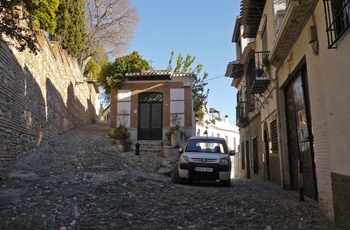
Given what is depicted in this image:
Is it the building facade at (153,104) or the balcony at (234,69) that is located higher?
the balcony at (234,69)

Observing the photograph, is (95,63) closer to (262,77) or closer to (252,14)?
(252,14)

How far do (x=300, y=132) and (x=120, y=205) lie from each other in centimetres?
516

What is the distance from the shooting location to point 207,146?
11.4 meters

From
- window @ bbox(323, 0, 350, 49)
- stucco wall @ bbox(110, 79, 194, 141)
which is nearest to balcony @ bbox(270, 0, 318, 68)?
window @ bbox(323, 0, 350, 49)

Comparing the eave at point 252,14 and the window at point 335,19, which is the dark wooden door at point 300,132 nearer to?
the window at point 335,19

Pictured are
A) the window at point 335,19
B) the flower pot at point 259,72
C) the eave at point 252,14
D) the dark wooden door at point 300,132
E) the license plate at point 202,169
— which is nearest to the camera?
the window at point 335,19

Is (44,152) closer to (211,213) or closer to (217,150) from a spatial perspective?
(217,150)

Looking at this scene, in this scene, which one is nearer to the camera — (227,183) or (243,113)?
(227,183)

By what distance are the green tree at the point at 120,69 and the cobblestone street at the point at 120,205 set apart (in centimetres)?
936

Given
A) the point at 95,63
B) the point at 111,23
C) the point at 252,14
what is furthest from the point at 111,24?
the point at 252,14

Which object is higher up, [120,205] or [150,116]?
[150,116]

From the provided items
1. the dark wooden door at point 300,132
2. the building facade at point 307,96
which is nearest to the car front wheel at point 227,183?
the building facade at point 307,96

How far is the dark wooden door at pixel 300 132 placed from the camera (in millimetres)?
7375

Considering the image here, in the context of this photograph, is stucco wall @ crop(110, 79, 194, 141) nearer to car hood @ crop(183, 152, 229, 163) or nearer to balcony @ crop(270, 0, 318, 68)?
car hood @ crop(183, 152, 229, 163)
